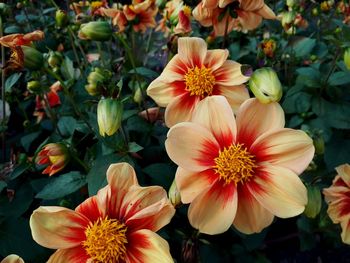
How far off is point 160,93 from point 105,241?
1.33 ft

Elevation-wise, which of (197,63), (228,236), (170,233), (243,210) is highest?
(197,63)

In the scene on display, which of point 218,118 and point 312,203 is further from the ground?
point 218,118

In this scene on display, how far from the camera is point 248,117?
0.84 metres

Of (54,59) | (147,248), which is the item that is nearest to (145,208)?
(147,248)

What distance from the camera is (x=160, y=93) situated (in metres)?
1.03

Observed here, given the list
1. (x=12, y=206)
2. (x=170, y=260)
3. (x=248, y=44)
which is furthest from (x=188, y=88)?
(x=248, y=44)

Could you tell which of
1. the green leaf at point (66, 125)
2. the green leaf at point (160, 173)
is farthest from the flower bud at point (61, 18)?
the green leaf at point (160, 173)

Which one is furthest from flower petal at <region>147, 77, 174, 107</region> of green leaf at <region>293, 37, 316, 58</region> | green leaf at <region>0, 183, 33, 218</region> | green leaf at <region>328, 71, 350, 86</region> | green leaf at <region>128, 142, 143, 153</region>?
green leaf at <region>293, 37, 316, 58</region>

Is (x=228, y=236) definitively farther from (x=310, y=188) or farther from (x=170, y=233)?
(x=310, y=188)

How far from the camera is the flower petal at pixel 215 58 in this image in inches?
40.9

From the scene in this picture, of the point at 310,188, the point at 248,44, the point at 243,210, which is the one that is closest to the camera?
the point at 243,210

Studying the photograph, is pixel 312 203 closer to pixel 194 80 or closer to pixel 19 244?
pixel 194 80

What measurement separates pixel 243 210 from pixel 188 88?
1.11 feet

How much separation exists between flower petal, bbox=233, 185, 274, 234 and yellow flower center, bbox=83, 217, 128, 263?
219mm
